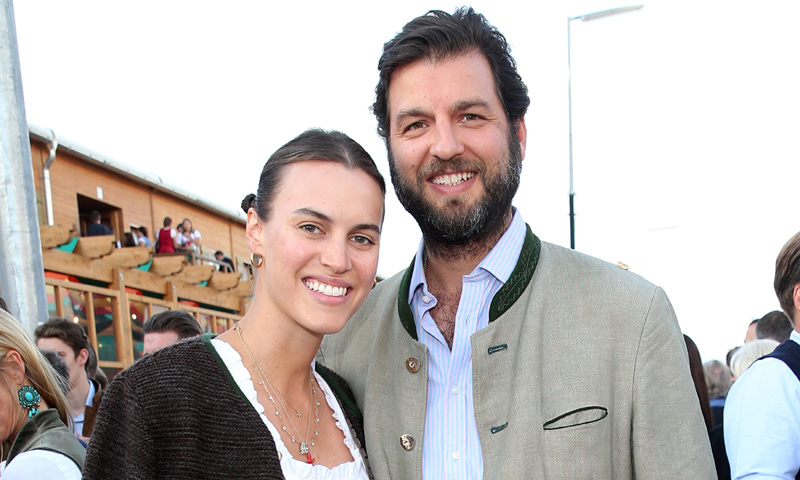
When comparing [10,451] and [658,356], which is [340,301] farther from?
[10,451]

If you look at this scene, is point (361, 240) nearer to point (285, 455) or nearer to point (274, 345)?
point (274, 345)

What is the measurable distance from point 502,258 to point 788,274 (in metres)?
1.61

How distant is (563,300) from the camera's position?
2396 mm

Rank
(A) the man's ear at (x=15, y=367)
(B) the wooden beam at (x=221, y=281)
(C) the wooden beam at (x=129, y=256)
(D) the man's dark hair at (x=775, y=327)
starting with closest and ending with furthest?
(A) the man's ear at (x=15, y=367), (D) the man's dark hair at (x=775, y=327), (C) the wooden beam at (x=129, y=256), (B) the wooden beam at (x=221, y=281)

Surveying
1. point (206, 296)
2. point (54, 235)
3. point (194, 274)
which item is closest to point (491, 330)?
point (54, 235)

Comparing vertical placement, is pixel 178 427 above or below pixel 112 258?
below

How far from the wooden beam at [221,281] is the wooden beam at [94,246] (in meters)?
5.19

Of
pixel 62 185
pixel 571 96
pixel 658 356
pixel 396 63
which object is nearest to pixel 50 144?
pixel 62 185

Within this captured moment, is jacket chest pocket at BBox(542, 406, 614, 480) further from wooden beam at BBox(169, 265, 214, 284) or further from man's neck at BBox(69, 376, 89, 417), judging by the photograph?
wooden beam at BBox(169, 265, 214, 284)

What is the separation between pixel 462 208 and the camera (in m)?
2.46

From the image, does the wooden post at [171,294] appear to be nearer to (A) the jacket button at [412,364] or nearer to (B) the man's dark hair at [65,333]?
(B) the man's dark hair at [65,333]

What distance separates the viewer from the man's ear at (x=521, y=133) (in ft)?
8.83

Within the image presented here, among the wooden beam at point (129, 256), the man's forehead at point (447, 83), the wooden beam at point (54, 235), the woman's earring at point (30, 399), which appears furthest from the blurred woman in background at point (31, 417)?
the wooden beam at point (129, 256)

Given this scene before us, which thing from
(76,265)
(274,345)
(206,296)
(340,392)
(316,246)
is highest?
(206,296)
